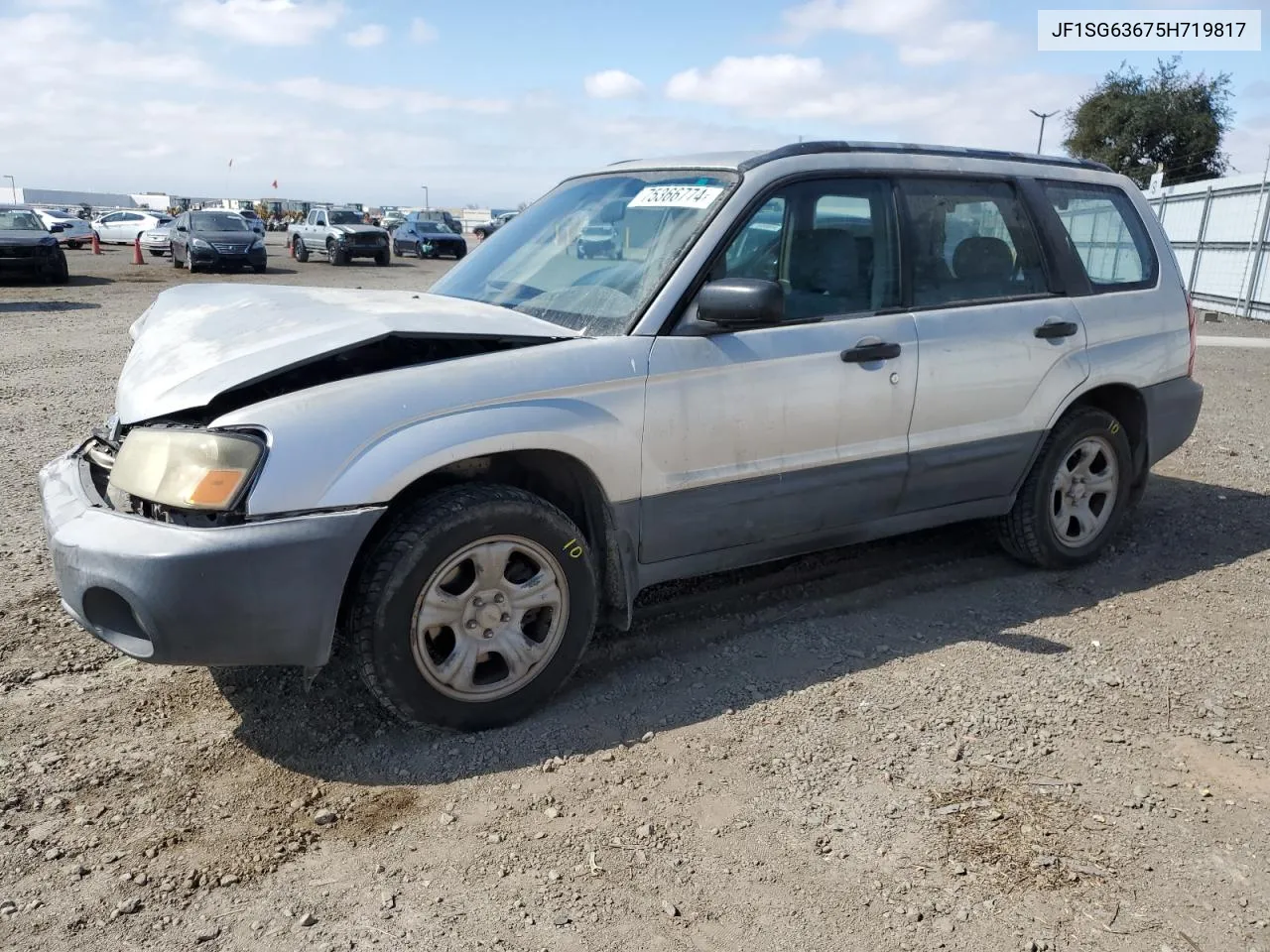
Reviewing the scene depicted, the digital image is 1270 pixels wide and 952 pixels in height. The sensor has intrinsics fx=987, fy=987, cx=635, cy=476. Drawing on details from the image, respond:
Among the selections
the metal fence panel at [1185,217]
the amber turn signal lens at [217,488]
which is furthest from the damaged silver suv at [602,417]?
the metal fence panel at [1185,217]

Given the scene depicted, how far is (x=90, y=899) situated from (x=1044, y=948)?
2294 mm

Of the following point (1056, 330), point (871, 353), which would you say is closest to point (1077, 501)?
point (1056, 330)

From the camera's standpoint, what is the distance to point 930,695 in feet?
11.5

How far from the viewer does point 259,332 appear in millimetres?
3225

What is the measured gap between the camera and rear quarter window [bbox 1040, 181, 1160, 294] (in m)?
4.61

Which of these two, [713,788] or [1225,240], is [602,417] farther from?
[1225,240]

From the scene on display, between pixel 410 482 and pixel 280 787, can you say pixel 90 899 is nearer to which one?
pixel 280 787

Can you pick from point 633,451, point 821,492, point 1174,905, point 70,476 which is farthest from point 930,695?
point 70,476

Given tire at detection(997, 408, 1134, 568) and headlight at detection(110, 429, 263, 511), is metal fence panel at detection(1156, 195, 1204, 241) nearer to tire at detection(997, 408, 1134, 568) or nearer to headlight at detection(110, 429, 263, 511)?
tire at detection(997, 408, 1134, 568)

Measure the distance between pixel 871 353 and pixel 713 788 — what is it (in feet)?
5.79

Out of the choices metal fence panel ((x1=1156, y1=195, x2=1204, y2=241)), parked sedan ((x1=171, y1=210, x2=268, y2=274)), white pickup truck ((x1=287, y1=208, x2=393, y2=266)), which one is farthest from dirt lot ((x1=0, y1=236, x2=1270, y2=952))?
white pickup truck ((x1=287, y1=208, x2=393, y2=266))

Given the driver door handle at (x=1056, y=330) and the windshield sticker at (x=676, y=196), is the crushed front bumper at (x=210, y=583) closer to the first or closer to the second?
the windshield sticker at (x=676, y=196)

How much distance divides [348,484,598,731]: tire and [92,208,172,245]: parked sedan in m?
42.2

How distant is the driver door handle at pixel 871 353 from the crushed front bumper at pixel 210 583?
6.13 ft
